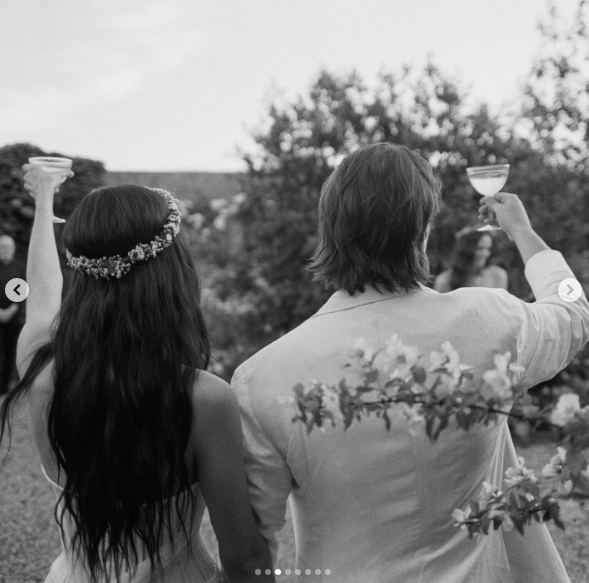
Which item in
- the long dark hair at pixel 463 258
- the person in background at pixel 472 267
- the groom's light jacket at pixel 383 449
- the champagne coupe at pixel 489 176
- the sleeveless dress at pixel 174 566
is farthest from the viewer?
the long dark hair at pixel 463 258

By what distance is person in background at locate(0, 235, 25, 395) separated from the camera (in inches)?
300

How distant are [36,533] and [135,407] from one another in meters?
4.20

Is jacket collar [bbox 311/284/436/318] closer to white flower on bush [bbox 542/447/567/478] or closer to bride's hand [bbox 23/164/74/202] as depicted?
white flower on bush [bbox 542/447/567/478]

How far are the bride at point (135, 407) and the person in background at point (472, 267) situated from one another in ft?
16.2

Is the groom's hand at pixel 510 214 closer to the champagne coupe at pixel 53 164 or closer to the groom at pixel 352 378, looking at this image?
the groom at pixel 352 378

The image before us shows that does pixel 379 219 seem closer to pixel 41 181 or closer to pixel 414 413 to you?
pixel 414 413

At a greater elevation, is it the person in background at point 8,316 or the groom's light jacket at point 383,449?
the groom's light jacket at point 383,449

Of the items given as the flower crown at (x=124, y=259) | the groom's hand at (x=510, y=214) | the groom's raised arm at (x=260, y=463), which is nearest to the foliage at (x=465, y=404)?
the groom's raised arm at (x=260, y=463)

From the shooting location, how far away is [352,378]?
1630mm

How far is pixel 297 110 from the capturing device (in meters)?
8.08

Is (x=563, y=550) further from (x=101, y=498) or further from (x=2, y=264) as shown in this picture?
(x=2, y=264)

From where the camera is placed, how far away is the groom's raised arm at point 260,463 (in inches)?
67.2

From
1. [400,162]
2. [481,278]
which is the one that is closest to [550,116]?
[481,278]

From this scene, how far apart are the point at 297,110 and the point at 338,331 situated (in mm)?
6745
